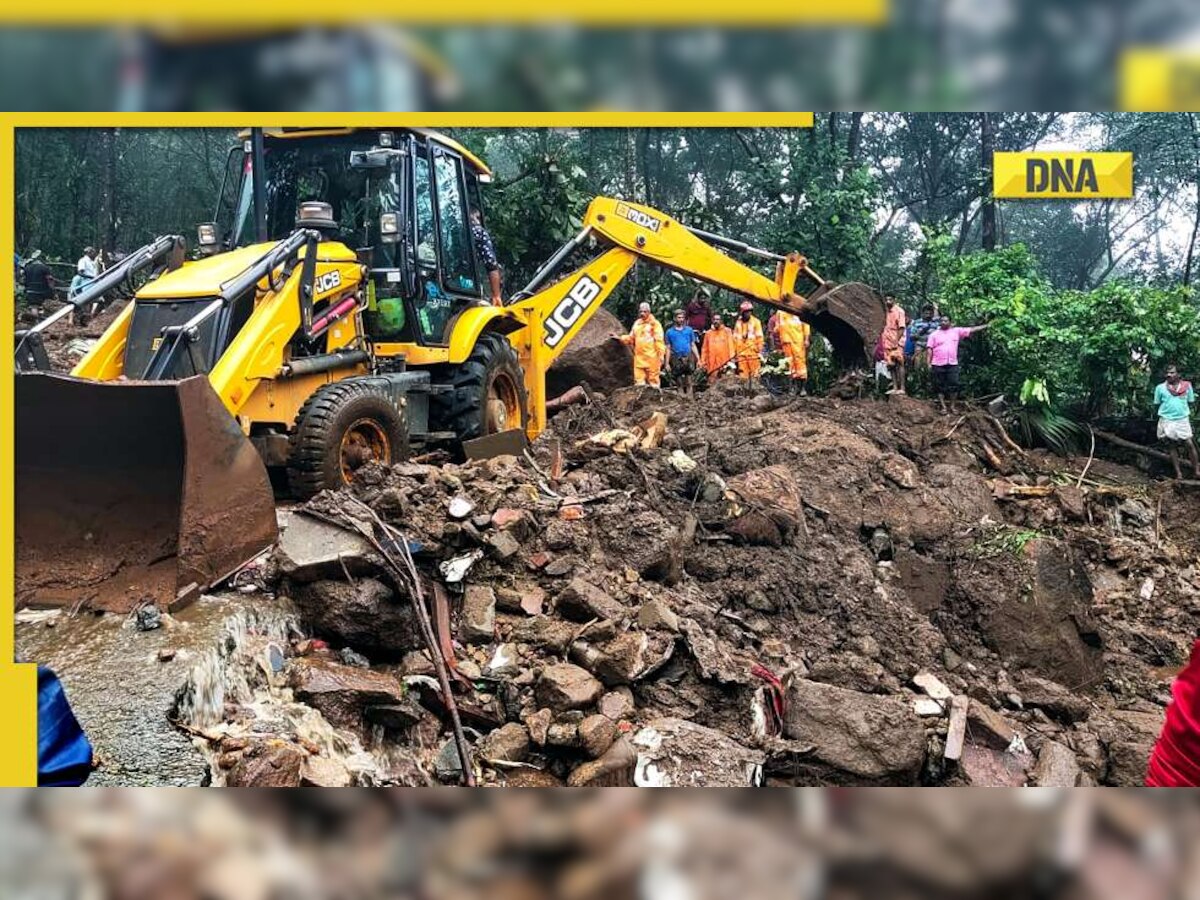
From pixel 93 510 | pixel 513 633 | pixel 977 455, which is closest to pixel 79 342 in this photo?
pixel 93 510

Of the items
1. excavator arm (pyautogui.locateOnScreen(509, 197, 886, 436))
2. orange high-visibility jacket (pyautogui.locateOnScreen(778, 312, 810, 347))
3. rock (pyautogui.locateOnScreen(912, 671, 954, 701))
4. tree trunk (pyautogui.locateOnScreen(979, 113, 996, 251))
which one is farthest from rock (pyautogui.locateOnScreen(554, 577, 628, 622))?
tree trunk (pyautogui.locateOnScreen(979, 113, 996, 251))

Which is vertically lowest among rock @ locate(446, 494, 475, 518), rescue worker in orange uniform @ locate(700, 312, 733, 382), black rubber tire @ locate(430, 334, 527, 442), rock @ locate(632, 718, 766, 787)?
rock @ locate(632, 718, 766, 787)

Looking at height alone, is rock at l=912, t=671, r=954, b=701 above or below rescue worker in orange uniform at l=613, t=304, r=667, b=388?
below

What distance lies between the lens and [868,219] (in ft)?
35.7

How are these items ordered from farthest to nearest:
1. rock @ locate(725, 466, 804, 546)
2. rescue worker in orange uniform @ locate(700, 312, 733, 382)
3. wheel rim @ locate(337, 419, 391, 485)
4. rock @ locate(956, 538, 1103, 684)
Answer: rescue worker in orange uniform @ locate(700, 312, 733, 382) < rock @ locate(725, 466, 804, 546) < rock @ locate(956, 538, 1103, 684) < wheel rim @ locate(337, 419, 391, 485)

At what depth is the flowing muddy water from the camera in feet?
10.8

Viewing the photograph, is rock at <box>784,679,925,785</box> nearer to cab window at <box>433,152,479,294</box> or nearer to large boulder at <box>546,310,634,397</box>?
cab window at <box>433,152,479,294</box>

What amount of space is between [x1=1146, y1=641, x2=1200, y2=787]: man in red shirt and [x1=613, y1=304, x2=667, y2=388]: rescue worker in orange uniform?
8539mm

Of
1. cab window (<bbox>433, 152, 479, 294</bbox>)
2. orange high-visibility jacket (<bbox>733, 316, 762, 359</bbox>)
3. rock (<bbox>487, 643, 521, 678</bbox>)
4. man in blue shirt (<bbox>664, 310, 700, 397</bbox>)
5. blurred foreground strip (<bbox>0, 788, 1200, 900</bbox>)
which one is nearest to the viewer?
blurred foreground strip (<bbox>0, 788, 1200, 900</bbox>)

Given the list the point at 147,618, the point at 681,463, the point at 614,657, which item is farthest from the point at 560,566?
the point at 681,463

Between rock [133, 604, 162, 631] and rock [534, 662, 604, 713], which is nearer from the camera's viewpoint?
rock [133, 604, 162, 631]

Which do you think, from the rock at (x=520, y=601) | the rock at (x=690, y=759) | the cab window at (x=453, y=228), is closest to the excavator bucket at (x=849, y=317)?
the cab window at (x=453, y=228)

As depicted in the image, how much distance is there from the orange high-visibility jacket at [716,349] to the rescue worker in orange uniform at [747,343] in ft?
0.28

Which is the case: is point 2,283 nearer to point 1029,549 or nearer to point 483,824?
point 483,824
